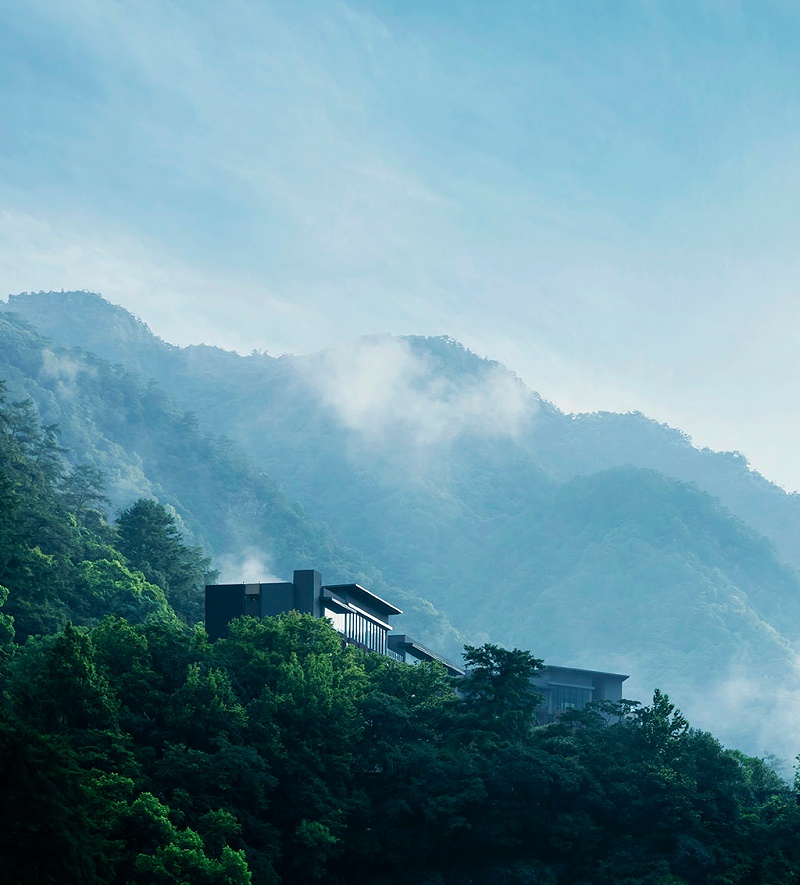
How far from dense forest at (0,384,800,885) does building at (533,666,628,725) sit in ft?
130

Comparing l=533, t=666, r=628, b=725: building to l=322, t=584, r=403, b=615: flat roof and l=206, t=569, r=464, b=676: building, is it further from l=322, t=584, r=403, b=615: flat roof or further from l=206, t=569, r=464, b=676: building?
l=206, t=569, r=464, b=676: building

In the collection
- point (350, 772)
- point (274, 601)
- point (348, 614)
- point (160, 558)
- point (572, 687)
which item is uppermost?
point (160, 558)

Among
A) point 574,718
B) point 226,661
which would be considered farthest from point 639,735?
point 226,661

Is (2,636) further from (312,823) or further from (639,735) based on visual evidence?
(639,735)

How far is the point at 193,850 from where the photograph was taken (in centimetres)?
5566

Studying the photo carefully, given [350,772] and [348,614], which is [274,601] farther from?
[350,772]

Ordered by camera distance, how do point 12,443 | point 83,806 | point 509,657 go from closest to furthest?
point 83,806 < point 509,657 < point 12,443

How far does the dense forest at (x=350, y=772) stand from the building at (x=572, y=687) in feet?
130

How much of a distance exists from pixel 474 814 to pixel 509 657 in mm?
10700

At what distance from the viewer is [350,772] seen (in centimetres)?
6944

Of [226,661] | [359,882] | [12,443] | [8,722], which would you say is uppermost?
[12,443]

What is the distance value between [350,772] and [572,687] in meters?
56.5

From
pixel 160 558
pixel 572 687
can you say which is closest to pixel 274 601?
pixel 160 558

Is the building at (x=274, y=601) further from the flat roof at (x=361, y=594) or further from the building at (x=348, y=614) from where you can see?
the flat roof at (x=361, y=594)
